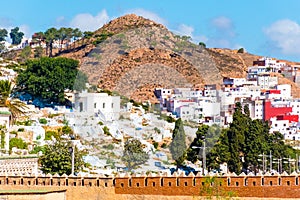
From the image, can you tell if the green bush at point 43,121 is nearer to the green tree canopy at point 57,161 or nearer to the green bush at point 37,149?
the green bush at point 37,149

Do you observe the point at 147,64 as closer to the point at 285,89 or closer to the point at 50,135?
the point at 285,89

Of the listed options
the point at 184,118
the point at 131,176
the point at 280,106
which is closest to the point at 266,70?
the point at 280,106

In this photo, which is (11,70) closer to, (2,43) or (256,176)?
(2,43)

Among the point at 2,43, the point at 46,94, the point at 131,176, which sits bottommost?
the point at 131,176

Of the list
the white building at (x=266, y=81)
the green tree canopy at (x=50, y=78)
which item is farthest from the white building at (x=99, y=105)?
the white building at (x=266, y=81)

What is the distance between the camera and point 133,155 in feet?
236

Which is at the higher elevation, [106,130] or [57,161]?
[106,130]

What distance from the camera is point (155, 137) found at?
285ft

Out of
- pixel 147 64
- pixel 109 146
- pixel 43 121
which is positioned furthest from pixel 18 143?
pixel 147 64

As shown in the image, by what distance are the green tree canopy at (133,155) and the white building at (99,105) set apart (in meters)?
14.4

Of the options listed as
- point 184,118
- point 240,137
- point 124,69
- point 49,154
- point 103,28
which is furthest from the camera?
point 103,28

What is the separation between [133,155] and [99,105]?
19922mm

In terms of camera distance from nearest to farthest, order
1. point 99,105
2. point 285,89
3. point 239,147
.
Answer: point 239,147 < point 99,105 < point 285,89

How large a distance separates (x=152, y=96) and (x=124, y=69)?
4704 mm
